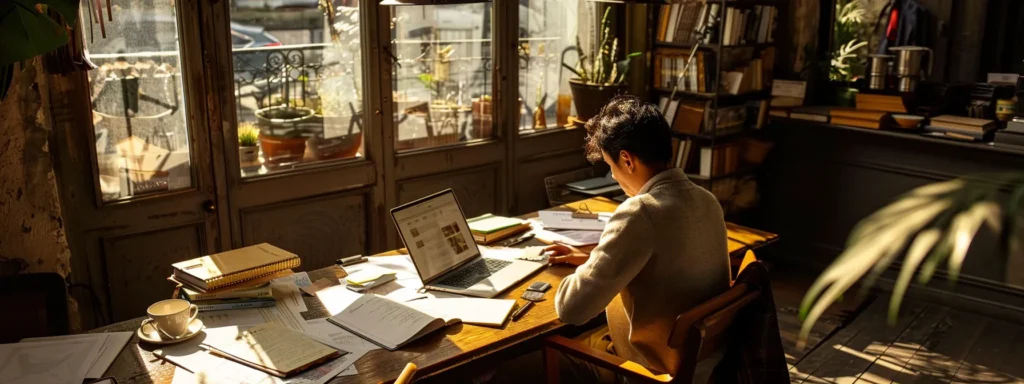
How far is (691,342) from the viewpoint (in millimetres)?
2135

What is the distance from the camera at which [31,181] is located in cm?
319

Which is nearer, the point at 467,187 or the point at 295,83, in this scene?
the point at 295,83

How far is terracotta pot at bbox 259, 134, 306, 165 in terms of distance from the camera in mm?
4090

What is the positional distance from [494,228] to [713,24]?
6.99 ft

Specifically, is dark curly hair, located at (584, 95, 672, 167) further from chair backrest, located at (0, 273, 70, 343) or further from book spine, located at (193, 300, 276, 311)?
chair backrest, located at (0, 273, 70, 343)

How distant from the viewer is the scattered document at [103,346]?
83.5 inches

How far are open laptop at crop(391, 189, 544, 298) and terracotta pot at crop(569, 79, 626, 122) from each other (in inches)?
86.5

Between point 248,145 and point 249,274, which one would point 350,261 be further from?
point 248,145

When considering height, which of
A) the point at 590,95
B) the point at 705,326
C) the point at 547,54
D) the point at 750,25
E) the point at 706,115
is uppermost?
the point at 750,25

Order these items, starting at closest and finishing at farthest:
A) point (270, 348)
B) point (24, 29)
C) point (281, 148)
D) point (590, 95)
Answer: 1. point (24, 29)
2. point (270, 348)
3. point (281, 148)
4. point (590, 95)

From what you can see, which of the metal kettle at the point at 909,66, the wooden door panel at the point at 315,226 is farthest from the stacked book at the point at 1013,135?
the wooden door panel at the point at 315,226

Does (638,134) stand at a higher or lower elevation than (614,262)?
higher

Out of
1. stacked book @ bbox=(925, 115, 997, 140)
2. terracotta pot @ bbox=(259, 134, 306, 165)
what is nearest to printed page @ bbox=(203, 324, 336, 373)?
terracotta pot @ bbox=(259, 134, 306, 165)

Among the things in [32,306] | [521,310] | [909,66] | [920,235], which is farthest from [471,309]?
[909,66]
